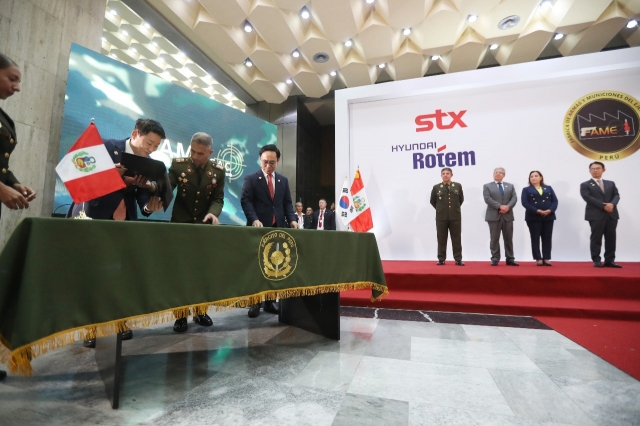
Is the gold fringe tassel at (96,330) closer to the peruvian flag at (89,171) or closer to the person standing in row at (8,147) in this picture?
the person standing in row at (8,147)

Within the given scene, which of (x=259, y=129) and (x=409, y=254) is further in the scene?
(x=259, y=129)

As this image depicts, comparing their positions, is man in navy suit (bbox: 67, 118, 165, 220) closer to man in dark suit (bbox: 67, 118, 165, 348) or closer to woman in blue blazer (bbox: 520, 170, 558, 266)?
man in dark suit (bbox: 67, 118, 165, 348)

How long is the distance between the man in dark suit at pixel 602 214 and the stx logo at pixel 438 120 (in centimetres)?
220

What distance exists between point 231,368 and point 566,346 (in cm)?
201

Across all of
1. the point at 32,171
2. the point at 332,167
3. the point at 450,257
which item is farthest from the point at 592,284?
the point at 332,167

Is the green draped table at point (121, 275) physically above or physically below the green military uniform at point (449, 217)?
below

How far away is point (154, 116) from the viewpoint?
4.81 metres

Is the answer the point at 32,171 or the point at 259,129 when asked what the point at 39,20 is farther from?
the point at 259,129

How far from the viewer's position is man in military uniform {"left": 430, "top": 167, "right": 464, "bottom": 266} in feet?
13.8

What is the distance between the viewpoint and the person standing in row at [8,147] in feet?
3.80

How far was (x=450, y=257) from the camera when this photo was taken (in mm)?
5242

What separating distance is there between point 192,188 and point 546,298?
3323mm

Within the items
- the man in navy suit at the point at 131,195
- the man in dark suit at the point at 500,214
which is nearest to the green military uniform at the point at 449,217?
the man in dark suit at the point at 500,214

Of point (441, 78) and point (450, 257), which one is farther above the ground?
point (441, 78)
